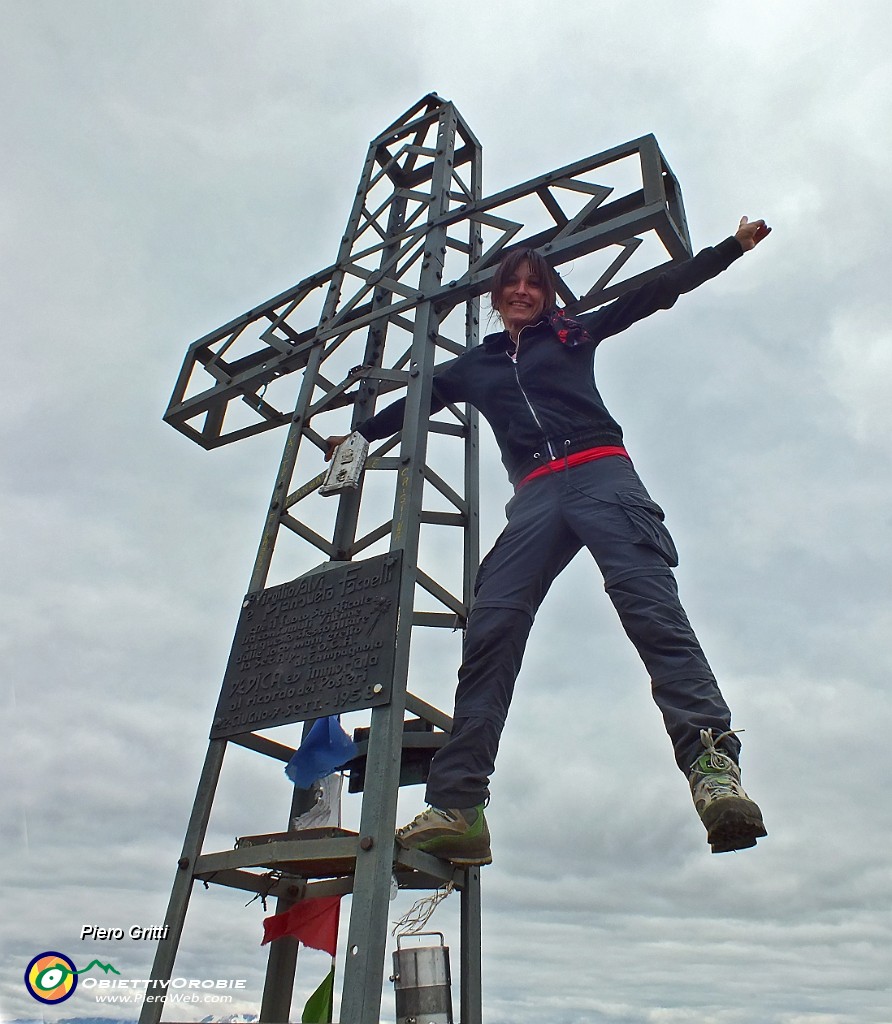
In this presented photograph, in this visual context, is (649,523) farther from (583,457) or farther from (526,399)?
(526,399)

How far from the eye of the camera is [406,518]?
476 centimetres

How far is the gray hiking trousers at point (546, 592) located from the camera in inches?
144

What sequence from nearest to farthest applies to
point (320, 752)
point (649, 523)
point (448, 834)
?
1. point (448, 834)
2. point (649, 523)
3. point (320, 752)

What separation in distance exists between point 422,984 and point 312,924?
2.86 feet

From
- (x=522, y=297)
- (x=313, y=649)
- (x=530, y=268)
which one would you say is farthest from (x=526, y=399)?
(x=313, y=649)

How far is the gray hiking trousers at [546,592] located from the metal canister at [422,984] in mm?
688

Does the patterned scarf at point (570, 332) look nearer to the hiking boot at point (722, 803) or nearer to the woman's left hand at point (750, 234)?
the woman's left hand at point (750, 234)

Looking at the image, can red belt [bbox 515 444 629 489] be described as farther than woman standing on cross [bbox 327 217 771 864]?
Yes

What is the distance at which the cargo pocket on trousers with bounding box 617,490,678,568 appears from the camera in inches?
159

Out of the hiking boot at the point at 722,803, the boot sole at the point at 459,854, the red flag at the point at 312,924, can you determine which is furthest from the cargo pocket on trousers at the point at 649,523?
the red flag at the point at 312,924

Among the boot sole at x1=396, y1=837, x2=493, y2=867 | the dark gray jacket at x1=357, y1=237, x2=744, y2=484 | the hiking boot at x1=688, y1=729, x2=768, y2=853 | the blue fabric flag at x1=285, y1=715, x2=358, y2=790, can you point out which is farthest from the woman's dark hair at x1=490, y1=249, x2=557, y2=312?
the boot sole at x1=396, y1=837, x2=493, y2=867

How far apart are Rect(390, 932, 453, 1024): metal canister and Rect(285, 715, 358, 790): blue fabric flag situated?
1.00m

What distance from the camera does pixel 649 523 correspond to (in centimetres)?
412

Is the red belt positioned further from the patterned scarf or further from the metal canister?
the metal canister
